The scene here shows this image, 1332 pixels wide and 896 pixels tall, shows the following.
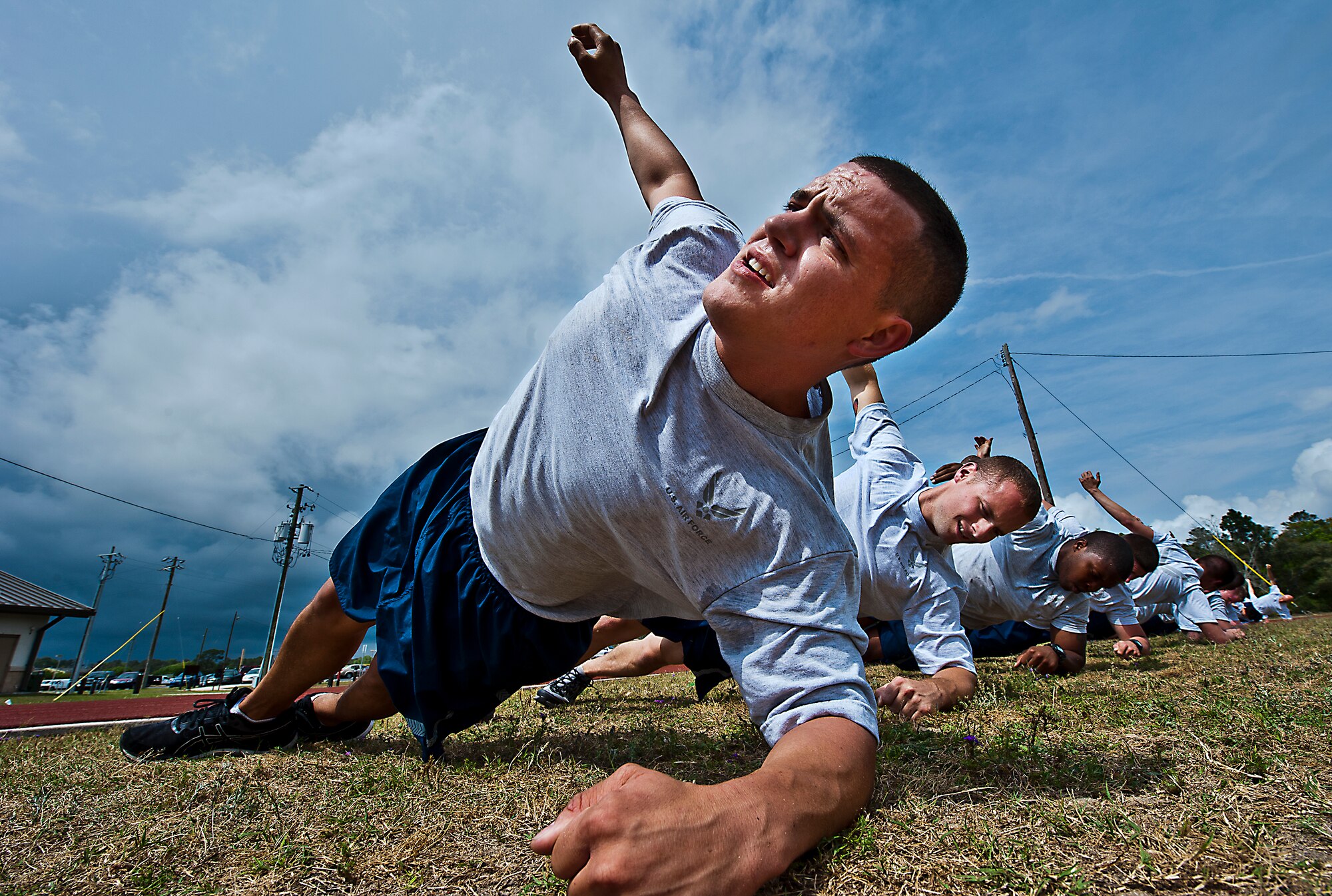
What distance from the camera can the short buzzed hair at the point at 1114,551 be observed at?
544cm

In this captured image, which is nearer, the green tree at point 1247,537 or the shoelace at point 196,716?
the shoelace at point 196,716

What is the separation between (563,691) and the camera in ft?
14.5

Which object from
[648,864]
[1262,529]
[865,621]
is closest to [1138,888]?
[648,864]

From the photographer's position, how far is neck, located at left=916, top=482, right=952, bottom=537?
3988 mm

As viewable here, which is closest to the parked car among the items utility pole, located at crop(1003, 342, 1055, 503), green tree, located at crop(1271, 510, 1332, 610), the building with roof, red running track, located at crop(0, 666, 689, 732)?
the building with roof

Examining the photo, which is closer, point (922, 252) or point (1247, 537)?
point (922, 252)

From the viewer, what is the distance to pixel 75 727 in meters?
4.48

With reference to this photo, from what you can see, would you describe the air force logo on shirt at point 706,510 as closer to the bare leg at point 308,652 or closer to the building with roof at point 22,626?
the bare leg at point 308,652

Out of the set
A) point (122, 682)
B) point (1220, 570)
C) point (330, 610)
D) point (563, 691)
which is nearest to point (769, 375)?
point (330, 610)

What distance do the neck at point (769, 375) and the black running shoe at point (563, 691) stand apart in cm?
297

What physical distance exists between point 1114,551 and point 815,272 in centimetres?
521

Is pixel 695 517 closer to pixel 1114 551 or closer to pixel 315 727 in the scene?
pixel 315 727

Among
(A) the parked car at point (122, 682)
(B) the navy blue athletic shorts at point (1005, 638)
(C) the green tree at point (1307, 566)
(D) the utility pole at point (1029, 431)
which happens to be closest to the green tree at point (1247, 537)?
(C) the green tree at point (1307, 566)

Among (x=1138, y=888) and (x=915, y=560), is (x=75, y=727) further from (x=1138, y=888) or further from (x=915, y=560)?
(x=1138, y=888)
